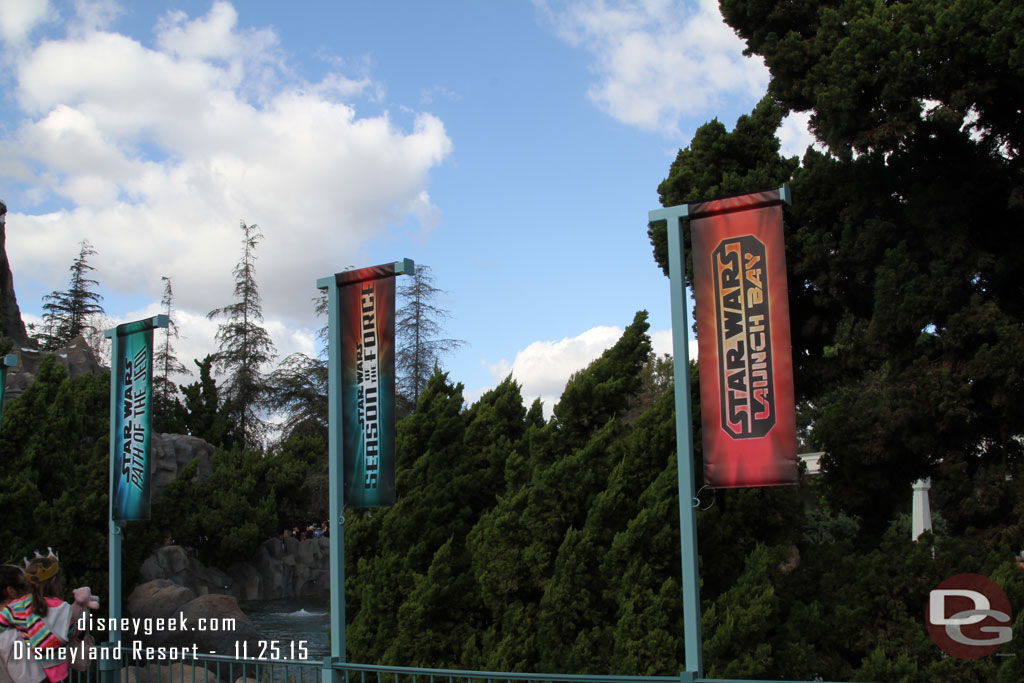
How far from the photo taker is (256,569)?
39.3 metres

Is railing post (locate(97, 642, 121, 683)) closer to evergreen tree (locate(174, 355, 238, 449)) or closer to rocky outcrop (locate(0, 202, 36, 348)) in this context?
rocky outcrop (locate(0, 202, 36, 348))

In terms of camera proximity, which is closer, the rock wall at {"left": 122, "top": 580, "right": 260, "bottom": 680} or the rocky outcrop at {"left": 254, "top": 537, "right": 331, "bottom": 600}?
the rock wall at {"left": 122, "top": 580, "right": 260, "bottom": 680}

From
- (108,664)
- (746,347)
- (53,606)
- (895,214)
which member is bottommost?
(108,664)

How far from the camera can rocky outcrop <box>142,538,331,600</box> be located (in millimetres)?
34875

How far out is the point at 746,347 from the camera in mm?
6852

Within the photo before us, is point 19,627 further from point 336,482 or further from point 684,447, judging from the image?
point 684,447

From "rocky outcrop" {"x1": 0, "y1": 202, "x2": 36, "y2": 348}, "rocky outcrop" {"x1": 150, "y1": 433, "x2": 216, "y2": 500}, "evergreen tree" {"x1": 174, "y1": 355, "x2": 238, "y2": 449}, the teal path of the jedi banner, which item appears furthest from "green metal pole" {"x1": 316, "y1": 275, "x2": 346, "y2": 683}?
"evergreen tree" {"x1": 174, "y1": 355, "x2": 238, "y2": 449}

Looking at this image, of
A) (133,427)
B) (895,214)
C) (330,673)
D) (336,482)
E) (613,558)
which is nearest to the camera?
(330,673)

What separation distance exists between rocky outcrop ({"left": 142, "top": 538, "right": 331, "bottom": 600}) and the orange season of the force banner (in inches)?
1208

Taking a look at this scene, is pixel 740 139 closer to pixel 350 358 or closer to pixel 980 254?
pixel 980 254

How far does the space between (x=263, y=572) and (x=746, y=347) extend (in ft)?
117

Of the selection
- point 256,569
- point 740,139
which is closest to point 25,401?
point 740,139

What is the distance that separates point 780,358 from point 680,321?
2.96 ft

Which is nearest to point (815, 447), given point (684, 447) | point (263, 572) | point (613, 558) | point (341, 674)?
point (613, 558)
